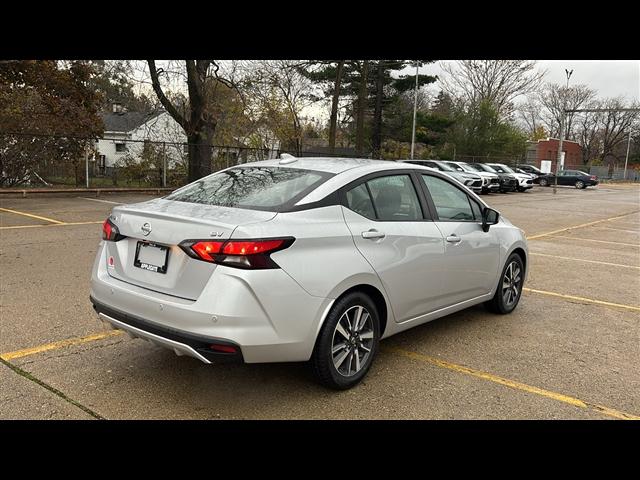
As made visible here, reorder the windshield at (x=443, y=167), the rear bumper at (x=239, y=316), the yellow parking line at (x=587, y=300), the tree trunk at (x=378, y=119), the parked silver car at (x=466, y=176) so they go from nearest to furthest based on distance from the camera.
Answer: the rear bumper at (x=239, y=316), the yellow parking line at (x=587, y=300), the parked silver car at (x=466, y=176), the windshield at (x=443, y=167), the tree trunk at (x=378, y=119)

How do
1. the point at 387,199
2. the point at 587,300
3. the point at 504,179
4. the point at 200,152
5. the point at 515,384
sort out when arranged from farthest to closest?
the point at 504,179
the point at 200,152
the point at 587,300
the point at 387,199
the point at 515,384

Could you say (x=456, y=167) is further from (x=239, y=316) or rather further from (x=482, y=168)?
(x=239, y=316)

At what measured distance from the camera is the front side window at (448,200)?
4.71 meters

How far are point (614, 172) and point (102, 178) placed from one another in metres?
76.5

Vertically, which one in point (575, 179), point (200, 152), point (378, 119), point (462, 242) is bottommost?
point (462, 242)

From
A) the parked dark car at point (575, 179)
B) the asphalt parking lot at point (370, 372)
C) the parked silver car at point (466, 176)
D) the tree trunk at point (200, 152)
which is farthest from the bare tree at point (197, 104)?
the parked dark car at point (575, 179)

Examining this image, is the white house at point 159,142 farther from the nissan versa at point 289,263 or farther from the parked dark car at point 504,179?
the nissan versa at point 289,263

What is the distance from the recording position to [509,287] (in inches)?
226

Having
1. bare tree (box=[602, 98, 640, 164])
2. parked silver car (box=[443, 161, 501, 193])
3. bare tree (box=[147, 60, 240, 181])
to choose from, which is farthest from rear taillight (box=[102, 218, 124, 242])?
bare tree (box=[602, 98, 640, 164])

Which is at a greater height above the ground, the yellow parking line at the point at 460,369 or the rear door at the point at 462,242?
the rear door at the point at 462,242

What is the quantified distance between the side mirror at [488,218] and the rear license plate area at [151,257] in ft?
9.92

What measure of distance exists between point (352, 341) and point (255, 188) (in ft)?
4.25

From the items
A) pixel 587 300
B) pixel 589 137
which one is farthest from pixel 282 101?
pixel 589 137
